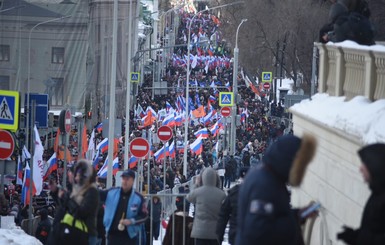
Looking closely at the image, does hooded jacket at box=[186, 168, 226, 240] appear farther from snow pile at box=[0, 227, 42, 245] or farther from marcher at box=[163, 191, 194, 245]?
snow pile at box=[0, 227, 42, 245]

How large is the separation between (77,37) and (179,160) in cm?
652

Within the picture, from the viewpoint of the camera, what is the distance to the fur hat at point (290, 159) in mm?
8328

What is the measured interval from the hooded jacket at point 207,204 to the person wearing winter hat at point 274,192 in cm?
660

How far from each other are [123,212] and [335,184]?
2.17m

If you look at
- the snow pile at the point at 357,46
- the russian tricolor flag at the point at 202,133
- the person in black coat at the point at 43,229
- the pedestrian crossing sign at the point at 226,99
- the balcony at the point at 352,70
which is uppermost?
the snow pile at the point at 357,46

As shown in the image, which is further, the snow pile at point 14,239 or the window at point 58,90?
the window at point 58,90

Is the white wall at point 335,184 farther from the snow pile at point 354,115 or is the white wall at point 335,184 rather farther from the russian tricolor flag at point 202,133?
the russian tricolor flag at point 202,133

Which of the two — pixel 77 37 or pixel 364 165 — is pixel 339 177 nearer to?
pixel 364 165

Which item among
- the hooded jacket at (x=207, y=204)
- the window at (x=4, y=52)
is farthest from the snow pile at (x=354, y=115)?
the window at (x=4, y=52)

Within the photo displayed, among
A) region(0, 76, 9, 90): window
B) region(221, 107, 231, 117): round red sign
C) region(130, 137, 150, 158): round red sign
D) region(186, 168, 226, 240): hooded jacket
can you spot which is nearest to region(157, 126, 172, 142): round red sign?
region(130, 137, 150, 158): round red sign

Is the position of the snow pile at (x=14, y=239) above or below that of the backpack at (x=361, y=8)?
below

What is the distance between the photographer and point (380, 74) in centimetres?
1315

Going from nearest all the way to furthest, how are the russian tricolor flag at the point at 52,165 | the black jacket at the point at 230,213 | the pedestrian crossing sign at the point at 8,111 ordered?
the black jacket at the point at 230,213
the pedestrian crossing sign at the point at 8,111
the russian tricolor flag at the point at 52,165

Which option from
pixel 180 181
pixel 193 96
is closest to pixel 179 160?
pixel 180 181
